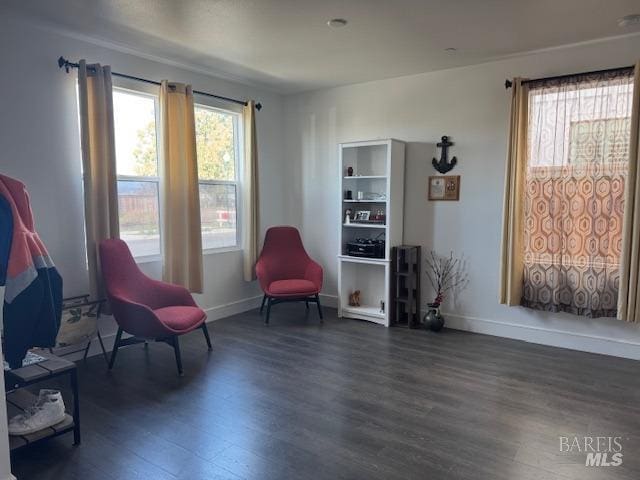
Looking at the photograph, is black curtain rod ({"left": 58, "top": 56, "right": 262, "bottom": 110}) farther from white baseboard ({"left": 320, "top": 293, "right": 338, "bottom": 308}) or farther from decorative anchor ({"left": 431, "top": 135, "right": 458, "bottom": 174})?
white baseboard ({"left": 320, "top": 293, "right": 338, "bottom": 308})

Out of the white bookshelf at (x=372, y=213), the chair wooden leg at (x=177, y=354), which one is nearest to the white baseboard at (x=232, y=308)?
the white bookshelf at (x=372, y=213)

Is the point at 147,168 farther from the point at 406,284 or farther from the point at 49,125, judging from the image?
the point at 406,284

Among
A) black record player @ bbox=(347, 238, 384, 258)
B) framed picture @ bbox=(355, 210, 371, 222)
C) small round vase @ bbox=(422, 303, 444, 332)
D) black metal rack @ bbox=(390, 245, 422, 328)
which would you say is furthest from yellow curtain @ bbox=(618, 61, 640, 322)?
framed picture @ bbox=(355, 210, 371, 222)

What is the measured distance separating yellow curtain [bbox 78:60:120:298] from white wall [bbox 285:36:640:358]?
248cm

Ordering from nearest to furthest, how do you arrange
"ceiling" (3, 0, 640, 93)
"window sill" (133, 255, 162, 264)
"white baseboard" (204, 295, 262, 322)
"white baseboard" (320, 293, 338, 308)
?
"ceiling" (3, 0, 640, 93), "window sill" (133, 255, 162, 264), "white baseboard" (204, 295, 262, 322), "white baseboard" (320, 293, 338, 308)

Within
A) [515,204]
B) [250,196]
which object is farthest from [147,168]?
[515,204]

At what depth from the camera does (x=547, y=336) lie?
4.03m

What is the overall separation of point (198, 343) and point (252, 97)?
2.86m

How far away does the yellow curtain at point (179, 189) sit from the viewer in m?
4.12

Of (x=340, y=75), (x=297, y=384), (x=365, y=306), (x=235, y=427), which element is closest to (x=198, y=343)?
(x=297, y=384)

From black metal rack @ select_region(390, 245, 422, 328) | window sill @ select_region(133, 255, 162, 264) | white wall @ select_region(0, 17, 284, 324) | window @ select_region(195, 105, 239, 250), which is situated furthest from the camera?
window @ select_region(195, 105, 239, 250)

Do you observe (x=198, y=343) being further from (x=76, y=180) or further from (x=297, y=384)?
(x=76, y=180)

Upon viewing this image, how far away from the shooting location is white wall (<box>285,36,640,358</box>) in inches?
149

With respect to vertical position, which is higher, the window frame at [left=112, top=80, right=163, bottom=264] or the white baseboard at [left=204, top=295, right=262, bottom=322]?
the window frame at [left=112, top=80, right=163, bottom=264]
